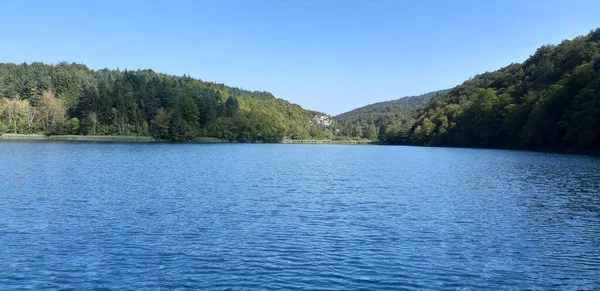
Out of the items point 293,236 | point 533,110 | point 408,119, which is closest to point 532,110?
point 533,110

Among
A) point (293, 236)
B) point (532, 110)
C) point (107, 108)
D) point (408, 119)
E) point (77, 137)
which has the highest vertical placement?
point (107, 108)

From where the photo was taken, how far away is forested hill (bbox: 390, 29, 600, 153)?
248ft

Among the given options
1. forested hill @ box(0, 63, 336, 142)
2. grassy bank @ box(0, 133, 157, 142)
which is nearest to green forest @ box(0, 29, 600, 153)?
forested hill @ box(0, 63, 336, 142)

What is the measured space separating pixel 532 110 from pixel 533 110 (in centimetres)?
299

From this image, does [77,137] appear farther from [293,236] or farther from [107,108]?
[293,236]

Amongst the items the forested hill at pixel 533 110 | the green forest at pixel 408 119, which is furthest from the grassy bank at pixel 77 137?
the forested hill at pixel 533 110

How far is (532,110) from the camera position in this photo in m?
93.1

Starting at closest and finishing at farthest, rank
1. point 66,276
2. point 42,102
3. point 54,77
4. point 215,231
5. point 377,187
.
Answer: point 66,276 → point 215,231 → point 377,187 → point 42,102 → point 54,77

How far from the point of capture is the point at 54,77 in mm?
170000

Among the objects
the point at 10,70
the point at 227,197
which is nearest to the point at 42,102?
the point at 10,70

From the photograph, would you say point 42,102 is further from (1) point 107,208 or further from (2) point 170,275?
(2) point 170,275

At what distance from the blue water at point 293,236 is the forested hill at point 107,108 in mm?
130173

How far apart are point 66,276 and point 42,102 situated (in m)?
166

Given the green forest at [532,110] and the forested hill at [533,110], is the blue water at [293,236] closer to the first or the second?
the forested hill at [533,110]
